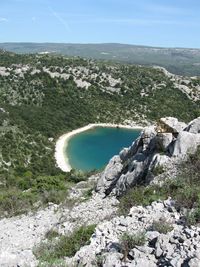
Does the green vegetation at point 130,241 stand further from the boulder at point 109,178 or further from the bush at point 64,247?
the boulder at point 109,178

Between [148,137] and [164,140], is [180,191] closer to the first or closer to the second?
[164,140]

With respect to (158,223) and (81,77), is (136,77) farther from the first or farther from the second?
(158,223)

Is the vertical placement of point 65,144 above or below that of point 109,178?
below

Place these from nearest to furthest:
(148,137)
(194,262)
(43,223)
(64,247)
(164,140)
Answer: (194,262) → (64,247) → (43,223) → (164,140) → (148,137)

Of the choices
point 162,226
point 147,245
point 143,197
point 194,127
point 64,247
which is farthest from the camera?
point 194,127

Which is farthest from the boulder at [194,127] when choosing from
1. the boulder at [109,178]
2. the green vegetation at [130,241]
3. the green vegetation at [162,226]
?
the green vegetation at [130,241]

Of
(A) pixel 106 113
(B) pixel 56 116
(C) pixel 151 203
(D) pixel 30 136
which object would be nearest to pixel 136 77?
(A) pixel 106 113

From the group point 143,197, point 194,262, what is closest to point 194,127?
point 143,197

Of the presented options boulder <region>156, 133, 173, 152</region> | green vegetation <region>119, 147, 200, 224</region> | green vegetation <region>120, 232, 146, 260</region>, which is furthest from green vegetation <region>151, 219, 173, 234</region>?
boulder <region>156, 133, 173, 152</region>
